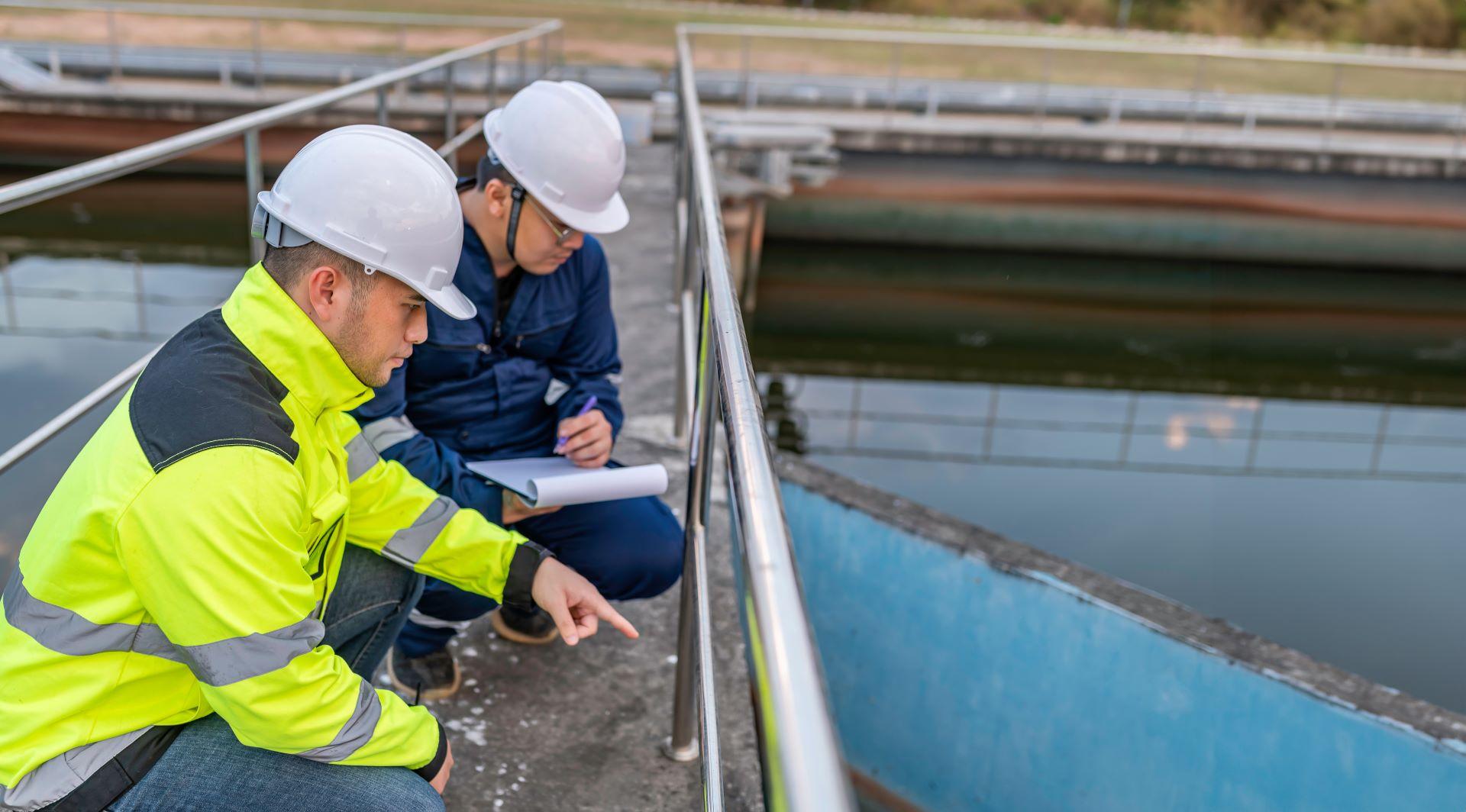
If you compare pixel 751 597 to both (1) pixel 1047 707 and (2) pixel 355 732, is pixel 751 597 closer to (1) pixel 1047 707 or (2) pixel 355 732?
(2) pixel 355 732

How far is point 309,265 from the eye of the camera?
1339 mm

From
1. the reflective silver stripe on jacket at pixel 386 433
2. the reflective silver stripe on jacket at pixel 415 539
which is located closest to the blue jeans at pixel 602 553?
the reflective silver stripe on jacket at pixel 386 433

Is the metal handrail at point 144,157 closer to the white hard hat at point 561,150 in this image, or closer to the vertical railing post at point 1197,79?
the white hard hat at point 561,150

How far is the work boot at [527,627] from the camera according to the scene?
239 cm

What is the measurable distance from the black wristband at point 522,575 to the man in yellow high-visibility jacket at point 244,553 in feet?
0.85

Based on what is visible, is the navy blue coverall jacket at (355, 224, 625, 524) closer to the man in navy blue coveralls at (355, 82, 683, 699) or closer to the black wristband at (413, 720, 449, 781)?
the man in navy blue coveralls at (355, 82, 683, 699)

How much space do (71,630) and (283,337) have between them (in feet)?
1.30

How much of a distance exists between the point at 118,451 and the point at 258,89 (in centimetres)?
1126

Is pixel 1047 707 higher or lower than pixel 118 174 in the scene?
lower

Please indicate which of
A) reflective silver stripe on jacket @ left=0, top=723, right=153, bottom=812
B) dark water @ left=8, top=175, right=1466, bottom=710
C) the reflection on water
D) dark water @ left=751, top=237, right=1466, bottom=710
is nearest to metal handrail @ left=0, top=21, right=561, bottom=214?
reflective silver stripe on jacket @ left=0, top=723, right=153, bottom=812

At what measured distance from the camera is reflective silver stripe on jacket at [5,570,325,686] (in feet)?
3.93

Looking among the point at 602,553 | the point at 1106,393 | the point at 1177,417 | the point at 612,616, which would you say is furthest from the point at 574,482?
the point at 1106,393

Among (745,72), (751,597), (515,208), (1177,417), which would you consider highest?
(745,72)

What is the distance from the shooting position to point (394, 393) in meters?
2.09
